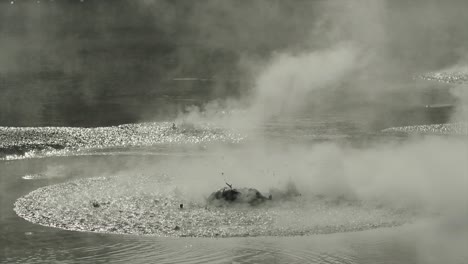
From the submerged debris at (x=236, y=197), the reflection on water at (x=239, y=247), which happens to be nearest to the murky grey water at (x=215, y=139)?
the reflection on water at (x=239, y=247)

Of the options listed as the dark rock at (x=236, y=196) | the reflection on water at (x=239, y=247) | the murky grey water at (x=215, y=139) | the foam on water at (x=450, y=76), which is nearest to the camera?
the reflection on water at (x=239, y=247)

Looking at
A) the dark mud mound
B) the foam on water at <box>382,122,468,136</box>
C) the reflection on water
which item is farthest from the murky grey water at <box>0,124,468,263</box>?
the foam on water at <box>382,122,468,136</box>

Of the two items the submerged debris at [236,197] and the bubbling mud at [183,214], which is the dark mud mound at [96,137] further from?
the submerged debris at [236,197]

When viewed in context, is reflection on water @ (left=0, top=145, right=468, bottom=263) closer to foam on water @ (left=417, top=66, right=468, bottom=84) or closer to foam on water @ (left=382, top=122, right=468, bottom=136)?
foam on water @ (left=382, top=122, right=468, bottom=136)

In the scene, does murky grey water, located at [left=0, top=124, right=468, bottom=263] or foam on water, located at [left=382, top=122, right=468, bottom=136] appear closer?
murky grey water, located at [left=0, top=124, right=468, bottom=263]

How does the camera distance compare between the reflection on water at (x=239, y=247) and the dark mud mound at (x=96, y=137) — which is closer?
the reflection on water at (x=239, y=247)

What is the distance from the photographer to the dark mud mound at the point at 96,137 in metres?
23.0

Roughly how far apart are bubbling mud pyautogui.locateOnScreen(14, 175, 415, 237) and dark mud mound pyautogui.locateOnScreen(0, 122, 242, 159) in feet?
14.5

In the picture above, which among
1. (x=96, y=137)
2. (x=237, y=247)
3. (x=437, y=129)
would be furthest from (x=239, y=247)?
(x=437, y=129)

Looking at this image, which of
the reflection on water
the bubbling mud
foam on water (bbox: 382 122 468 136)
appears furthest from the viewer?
foam on water (bbox: 382 122 468 136)

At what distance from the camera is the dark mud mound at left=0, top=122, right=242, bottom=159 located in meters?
23.0

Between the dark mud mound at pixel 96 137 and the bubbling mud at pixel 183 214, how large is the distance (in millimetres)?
4433

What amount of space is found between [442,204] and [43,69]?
22964mm

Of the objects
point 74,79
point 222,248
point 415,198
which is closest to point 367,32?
point 74,79
